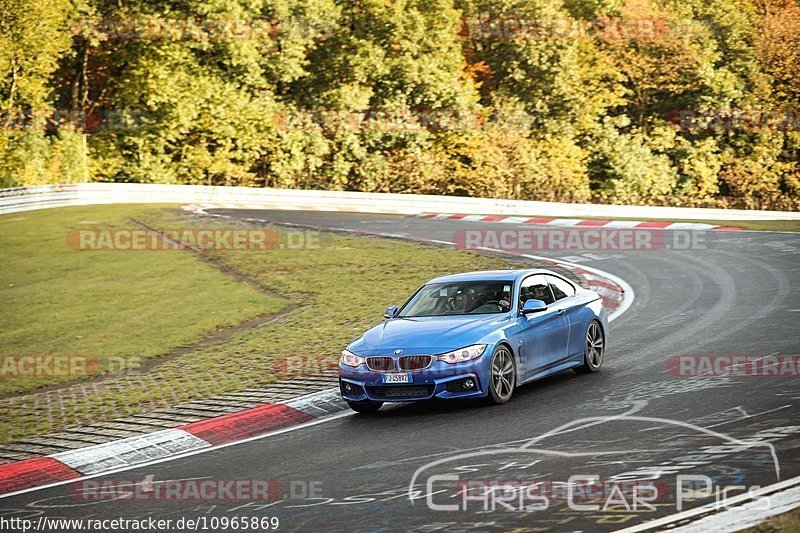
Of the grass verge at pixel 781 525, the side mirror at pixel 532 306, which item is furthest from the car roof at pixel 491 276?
the grass verge at pixel 781 525

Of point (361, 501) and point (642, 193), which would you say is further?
point (642, 193)

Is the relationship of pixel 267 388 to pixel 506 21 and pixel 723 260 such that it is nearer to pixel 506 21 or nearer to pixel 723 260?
pixel 723 260

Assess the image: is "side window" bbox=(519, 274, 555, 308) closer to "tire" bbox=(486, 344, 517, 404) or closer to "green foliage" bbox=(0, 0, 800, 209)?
"tire" bbox=(486, 344, 517, 404)

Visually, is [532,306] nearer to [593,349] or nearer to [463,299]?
[463,299]

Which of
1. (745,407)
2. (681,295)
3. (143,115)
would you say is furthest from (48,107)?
(745,407)

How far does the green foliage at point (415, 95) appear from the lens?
4434 cm

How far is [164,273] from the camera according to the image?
75.5 ft

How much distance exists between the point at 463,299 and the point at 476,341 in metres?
1.30

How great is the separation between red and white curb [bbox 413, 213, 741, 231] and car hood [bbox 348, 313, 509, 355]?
1892 centimetres

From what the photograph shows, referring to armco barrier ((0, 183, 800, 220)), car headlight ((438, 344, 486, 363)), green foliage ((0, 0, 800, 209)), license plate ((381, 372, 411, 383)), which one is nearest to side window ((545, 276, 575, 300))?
car headlight ((438, 344, 486, 363))

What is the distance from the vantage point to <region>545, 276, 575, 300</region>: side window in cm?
1285

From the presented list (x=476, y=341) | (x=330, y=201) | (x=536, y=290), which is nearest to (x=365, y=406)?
(x=476, y=341)

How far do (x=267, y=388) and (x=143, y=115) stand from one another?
115 feet

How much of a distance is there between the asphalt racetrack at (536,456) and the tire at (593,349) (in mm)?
149
